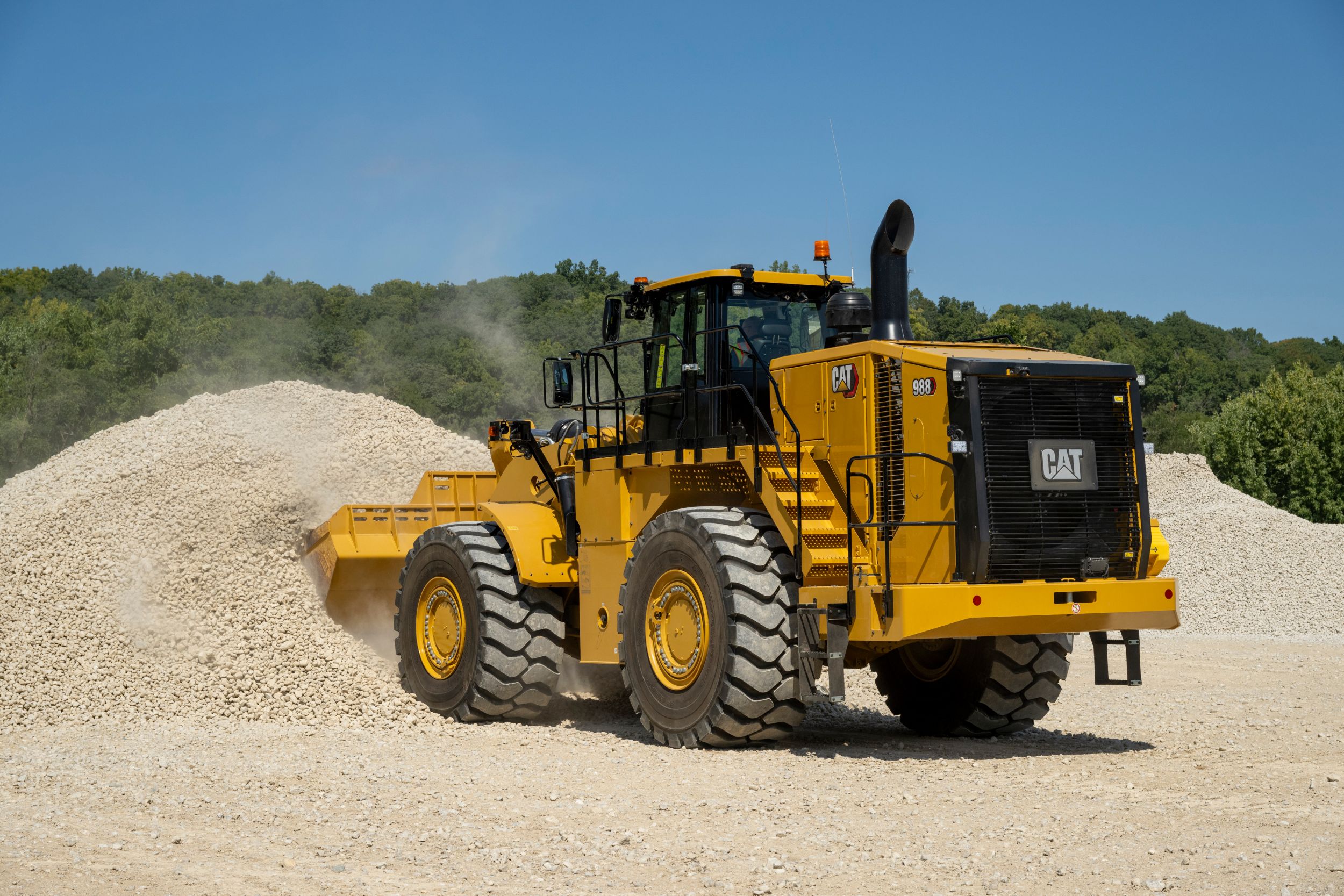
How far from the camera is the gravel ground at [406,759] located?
592cm

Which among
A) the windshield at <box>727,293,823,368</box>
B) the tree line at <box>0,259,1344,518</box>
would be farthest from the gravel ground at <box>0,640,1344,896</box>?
the tree line at <box>0,259,1344,518</box>

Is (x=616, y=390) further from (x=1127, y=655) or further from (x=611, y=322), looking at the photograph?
(x=1127, y=655)

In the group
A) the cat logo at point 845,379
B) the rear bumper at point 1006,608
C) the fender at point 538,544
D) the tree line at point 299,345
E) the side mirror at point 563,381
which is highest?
the tree line at point 299,345

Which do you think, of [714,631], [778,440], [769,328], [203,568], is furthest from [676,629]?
[203,568]

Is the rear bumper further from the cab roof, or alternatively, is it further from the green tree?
the green tree

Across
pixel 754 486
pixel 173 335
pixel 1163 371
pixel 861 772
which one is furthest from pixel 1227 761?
pixel 1163 371

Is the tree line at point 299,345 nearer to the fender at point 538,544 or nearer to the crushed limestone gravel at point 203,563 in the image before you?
the crushed limestone gravel at point 203,563

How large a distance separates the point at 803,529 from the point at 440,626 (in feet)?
13.7

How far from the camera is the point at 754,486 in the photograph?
922 centimetres

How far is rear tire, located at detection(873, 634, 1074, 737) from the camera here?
390 inches

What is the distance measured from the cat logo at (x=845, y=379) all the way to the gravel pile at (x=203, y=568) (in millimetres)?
4380

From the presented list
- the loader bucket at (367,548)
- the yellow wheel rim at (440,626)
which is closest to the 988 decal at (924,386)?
the yellow wheel rim at (440,626)

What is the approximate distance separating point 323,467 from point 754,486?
789cm

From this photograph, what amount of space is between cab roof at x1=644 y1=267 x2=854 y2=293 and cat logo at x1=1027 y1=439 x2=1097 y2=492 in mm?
2632
